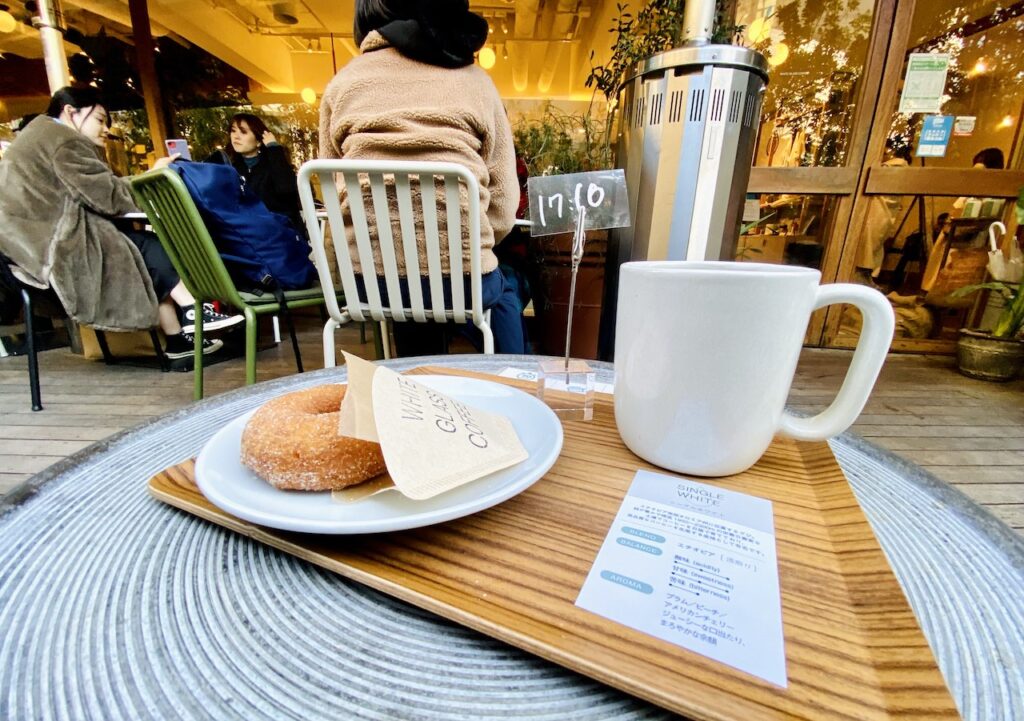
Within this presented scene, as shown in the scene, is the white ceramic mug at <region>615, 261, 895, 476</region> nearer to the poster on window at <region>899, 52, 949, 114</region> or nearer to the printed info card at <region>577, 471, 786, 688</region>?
the printed info card at <region>577, 471, 786, 688</region>

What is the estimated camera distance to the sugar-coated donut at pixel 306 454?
270 millimetres

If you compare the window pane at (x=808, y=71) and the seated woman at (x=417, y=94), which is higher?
the window pane at (x=808, y=71)

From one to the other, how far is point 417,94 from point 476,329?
609mm

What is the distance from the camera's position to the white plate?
0.22 metres

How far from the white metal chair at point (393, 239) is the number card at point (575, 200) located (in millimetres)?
287

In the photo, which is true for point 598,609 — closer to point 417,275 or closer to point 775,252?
point 417,275

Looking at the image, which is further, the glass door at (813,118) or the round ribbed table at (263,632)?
the glass door at (813,118)

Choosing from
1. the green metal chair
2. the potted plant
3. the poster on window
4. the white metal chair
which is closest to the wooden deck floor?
the potted plant

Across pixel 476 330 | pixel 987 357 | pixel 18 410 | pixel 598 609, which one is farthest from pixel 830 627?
pixel 987 357

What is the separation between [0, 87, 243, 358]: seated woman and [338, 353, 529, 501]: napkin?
1.69 metres

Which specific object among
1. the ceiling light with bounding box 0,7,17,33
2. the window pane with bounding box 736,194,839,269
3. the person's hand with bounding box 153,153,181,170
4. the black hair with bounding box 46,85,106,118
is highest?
the ceiling light with bounding box 0,7,17,33

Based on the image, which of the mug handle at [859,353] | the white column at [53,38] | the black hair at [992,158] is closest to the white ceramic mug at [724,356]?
the mug handle at [859,353]

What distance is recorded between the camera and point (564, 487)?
0.30 metres

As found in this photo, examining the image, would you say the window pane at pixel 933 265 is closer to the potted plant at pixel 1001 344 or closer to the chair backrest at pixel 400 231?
the potted plant at pixel 1001 344
